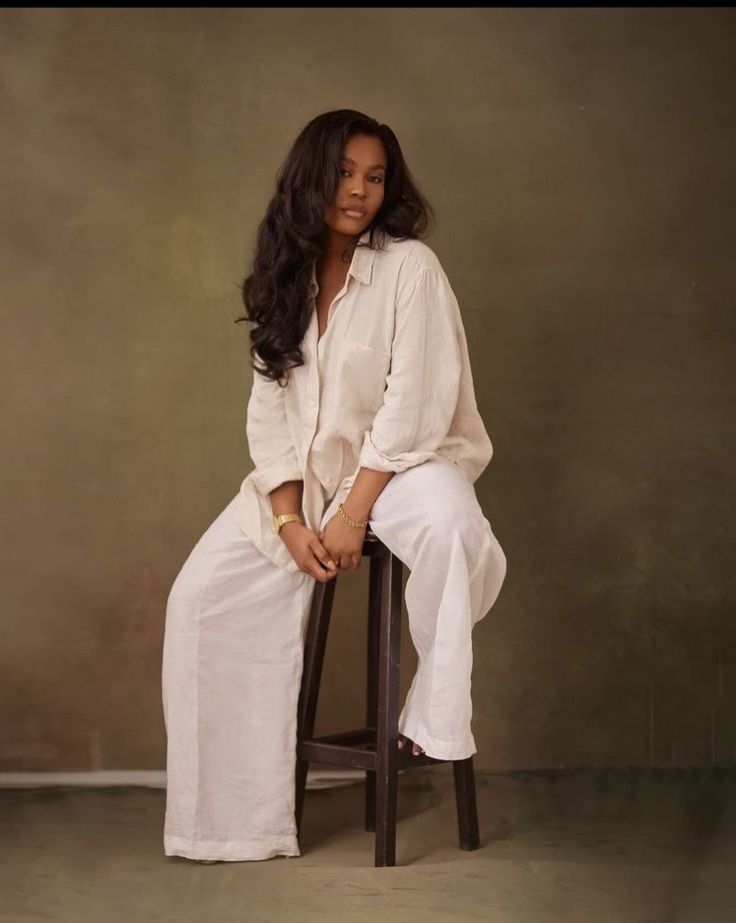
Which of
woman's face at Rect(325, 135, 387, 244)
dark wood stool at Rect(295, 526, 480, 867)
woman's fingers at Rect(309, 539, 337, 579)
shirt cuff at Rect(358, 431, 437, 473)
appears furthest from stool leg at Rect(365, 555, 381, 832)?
woman's face at Rect(325, 135, 387, 244)

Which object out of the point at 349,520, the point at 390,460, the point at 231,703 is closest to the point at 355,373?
the point at 390,460

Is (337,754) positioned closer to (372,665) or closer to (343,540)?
(372,665)

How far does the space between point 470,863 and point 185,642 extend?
Result: 754 mm

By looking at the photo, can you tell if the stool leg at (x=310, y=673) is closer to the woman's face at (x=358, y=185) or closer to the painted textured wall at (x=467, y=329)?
the painted textured wall at (x=467, y=329)

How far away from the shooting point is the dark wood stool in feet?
8.49

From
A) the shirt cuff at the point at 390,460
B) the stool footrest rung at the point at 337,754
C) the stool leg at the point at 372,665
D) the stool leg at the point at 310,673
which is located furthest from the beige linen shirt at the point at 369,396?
the stool footrest rung at the point at 337,754

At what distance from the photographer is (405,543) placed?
2.54m

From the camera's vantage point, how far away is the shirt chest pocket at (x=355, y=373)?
2.67m

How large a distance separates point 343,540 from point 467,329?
0.98m

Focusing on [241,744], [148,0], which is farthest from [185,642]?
[148,0]

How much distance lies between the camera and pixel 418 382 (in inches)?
103

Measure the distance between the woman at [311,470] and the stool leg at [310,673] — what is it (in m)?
0.04

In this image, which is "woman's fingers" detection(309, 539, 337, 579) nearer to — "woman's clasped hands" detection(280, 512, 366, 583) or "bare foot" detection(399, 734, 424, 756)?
"woman's clasped hands" detection(280, 512, 366, 583)

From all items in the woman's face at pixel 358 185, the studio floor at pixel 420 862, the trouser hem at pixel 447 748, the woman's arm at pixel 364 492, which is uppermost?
the woman's face at pixel 358 185
